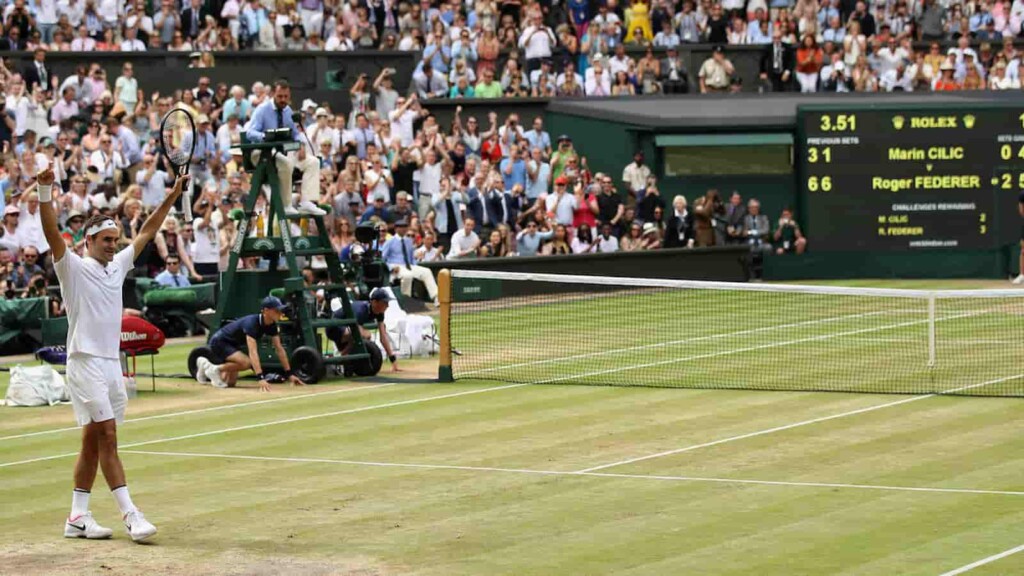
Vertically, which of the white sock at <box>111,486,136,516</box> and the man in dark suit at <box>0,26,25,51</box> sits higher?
the man in dark suit at <box>0,26,25,51</box>

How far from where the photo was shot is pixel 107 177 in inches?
1180

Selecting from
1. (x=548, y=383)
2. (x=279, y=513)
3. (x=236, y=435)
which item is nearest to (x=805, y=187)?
(x=548, y=383)

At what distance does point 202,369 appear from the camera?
21.1m

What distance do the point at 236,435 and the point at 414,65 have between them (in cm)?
2118

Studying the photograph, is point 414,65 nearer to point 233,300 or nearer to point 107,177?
point 107,177

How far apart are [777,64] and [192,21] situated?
42.3 ft

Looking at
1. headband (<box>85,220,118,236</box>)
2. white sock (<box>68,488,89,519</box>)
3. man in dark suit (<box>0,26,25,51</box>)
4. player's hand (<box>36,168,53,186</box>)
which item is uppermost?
man in dark suit (<box>0,26,25,51</box>)

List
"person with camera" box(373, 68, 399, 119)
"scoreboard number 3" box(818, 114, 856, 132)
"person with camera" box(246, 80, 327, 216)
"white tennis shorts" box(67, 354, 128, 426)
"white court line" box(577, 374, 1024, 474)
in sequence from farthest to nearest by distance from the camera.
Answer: "person with camera" box(373, 68, 399, 119) → "scoreboard number 3" box(818, 114, 856, 132) → "person with camera" box(246, 80, 327, 216) → "white court line" box(577, 374, 1024, 474) → "white tennis shorts" box(67, 354, 128, 426)

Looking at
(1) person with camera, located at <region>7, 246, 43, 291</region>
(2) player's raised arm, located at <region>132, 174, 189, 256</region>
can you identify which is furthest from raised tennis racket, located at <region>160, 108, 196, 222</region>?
(1) person with camera, located at <region>7, 246, 43, 291</region>

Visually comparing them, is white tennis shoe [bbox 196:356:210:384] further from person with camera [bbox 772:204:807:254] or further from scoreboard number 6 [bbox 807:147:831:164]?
scoreboard number 6 [bbox 807:147:831:164]

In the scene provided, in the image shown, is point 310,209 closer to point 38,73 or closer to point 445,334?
point 445,334

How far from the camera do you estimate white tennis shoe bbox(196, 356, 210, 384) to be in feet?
69.1

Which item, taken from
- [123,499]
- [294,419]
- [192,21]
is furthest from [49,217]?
[192,21]

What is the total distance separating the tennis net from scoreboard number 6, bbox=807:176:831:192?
13.3 ft
